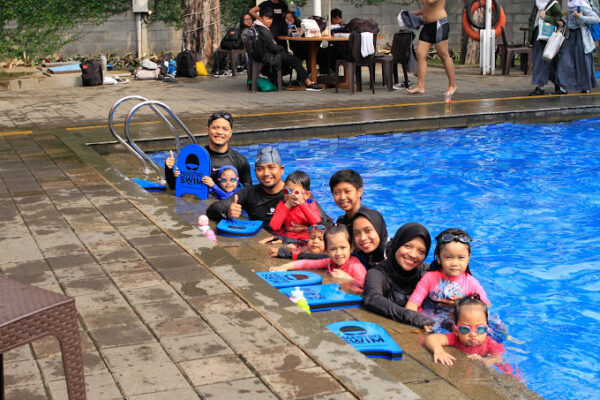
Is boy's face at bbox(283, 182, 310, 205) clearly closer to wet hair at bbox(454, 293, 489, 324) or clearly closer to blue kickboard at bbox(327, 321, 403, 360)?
blue kickboard at bbox(327, 321, 403, 360)

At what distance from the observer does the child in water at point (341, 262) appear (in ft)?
17.4

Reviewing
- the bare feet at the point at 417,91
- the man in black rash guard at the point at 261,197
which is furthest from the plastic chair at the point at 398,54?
the man in black rash guard at the point at 261,197

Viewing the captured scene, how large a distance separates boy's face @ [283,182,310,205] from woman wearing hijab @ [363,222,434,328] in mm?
1179

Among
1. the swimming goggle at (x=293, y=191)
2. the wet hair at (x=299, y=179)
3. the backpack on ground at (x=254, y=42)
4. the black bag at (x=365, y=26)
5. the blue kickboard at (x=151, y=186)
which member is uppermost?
the black bag at (x=365, y=26)

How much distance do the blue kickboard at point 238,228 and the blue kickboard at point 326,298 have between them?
142 cm

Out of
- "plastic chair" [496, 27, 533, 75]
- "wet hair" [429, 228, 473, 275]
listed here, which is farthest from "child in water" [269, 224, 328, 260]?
"plastic chair" [496, 27, 533, 75]

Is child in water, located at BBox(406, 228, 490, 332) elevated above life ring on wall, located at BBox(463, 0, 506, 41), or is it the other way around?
life ring on wall, located at BBox(463, 0, 506, 41)

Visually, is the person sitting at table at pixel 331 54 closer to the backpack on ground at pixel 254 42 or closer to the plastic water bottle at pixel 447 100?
the backpack on ground at pixel 254 42

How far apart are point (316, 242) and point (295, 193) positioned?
1.59 ft

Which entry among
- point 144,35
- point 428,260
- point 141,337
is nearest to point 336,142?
point 428,260

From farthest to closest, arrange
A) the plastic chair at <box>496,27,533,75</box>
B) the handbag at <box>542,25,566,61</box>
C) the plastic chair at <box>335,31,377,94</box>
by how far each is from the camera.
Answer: the plastic chair at <box>496,27,533,75</box> < the plastic chair at <box>335,31,377,94</box> < the handbag at <box>542,25,566,61</box>

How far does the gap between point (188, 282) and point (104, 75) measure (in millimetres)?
13869

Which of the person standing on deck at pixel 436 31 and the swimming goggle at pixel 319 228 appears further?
the person standing on deck at pixel 436 31

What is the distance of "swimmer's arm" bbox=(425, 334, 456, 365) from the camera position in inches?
159
